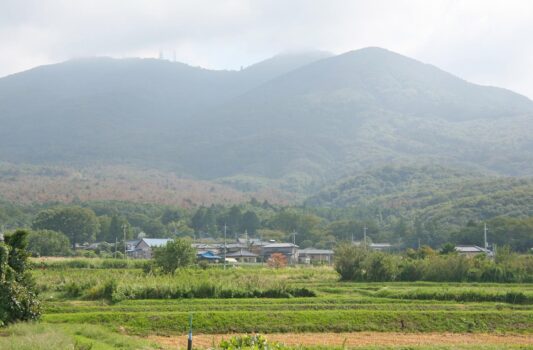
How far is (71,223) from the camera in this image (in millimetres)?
102875

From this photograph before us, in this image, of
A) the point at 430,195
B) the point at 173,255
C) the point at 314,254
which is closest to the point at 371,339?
the point at 173,255

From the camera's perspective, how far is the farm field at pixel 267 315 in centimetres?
2300

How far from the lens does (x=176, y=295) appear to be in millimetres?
33688

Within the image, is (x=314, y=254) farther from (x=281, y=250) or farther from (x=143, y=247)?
(x=143, y=247)

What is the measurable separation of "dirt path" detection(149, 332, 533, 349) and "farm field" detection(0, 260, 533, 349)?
0.04 meters

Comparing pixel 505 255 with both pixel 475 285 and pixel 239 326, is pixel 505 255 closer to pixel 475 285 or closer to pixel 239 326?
pixel 475 285

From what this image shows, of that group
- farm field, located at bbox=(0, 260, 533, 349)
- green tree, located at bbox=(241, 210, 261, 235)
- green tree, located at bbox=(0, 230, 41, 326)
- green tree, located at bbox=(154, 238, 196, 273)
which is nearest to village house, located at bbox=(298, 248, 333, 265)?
green tree, located at bbox=(241, 210, 261, 235)

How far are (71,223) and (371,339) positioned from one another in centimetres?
8441

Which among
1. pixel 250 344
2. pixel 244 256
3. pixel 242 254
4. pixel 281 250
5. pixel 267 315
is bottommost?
pixel 267 315

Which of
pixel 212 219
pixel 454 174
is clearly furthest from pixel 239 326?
pixel 454 174

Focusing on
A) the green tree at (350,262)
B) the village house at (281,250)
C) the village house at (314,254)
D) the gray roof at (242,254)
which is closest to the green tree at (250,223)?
the village house at (314,254)

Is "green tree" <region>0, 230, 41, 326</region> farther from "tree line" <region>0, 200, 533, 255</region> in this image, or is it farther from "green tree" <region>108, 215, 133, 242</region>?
"green tree" <region>108, 215, 133, 242</region>

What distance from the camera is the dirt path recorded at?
23.5 m

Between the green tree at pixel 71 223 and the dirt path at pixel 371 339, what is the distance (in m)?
79.8
